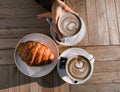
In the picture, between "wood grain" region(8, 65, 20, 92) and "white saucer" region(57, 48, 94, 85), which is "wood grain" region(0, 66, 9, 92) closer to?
"wood grain" region(8, 65, 20, 92)

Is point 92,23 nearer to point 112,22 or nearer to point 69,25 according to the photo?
point 112,22

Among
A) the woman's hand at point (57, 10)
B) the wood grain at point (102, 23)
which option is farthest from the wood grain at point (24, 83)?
the wood grain at point (102, 23)

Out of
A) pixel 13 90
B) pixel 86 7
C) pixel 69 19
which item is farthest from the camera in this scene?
pixel 86 7

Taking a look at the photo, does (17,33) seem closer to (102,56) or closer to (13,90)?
(13,90)

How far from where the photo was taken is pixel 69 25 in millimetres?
736

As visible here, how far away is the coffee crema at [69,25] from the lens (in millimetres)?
736

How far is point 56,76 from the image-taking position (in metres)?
0.88

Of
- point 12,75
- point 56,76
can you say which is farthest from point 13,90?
point 56,76

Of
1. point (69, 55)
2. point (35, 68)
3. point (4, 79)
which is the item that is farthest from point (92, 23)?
point (4, 79)

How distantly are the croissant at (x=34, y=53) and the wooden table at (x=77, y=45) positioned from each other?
12 cm

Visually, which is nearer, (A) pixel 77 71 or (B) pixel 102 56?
(A) pixel 77 71

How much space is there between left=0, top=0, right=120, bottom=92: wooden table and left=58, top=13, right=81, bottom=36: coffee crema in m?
0.17

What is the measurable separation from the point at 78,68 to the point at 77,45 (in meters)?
0.19

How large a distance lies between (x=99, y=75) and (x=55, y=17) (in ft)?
1.04
